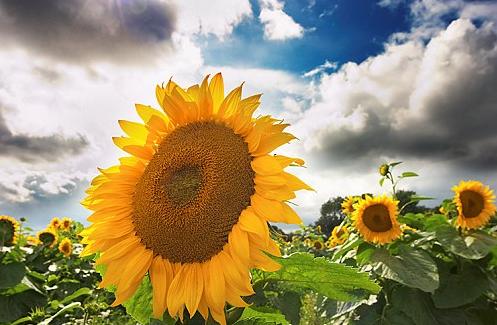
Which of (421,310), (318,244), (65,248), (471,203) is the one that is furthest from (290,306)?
(318,244)

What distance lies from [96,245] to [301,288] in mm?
622

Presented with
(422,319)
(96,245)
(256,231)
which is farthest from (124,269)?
(422,319)

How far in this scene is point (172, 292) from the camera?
1.37 metres

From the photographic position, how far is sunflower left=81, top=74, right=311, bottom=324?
4.26 ft

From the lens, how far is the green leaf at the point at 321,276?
1.41 metres

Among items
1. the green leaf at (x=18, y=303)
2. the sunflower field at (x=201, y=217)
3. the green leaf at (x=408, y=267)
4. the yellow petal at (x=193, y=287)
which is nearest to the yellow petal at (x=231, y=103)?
the sunflower field at (x=201, y=217)

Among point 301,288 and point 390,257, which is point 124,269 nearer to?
point 301,288

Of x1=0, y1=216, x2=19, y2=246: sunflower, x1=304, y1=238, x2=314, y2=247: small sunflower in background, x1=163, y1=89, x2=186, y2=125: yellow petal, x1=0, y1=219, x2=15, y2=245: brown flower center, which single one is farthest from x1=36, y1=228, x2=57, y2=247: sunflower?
x1=163, y1=89, x2=186, y2=125: yellow petal

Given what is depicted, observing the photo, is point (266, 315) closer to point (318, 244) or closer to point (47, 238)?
point (47, 238)

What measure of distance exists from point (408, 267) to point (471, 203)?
4.54 ft

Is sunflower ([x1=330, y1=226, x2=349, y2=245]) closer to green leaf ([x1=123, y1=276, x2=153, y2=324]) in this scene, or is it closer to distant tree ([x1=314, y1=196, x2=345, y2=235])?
green leaf ([x1=123, y1=276, x2=153, y2=324])

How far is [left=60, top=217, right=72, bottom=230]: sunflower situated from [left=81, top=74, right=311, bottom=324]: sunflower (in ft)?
31.6

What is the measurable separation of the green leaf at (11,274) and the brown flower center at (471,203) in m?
4.39

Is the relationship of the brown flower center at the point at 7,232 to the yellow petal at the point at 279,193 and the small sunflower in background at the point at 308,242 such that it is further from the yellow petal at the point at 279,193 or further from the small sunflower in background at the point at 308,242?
the small sunflower in background at the point at 308,242
